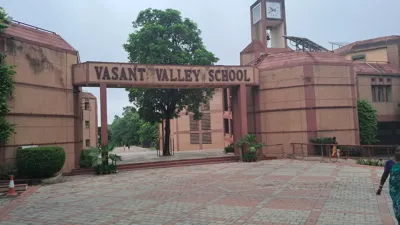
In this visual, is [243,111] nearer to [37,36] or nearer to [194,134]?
[37,36]

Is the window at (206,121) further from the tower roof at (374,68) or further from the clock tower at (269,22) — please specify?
the tower roof at (374,68)

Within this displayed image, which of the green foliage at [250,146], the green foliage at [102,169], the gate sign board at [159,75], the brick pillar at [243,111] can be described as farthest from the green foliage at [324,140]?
the green foliage at [102,169]

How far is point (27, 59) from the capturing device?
15406 mm

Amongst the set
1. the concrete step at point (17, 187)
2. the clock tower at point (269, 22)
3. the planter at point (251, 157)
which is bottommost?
the concrete step at point (17, 187)

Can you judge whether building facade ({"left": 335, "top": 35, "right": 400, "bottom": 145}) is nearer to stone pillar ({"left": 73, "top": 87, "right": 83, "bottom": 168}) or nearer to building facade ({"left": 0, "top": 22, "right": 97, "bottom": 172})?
stone pillar ({"left": 73, "top": 87, "right": 83, "bottom": 168})

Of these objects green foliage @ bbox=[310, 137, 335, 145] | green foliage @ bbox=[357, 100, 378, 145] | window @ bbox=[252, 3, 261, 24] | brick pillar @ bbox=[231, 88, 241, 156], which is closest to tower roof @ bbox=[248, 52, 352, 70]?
brick pillar @ bbox=[231, 88, 241, 156]

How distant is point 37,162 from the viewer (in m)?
13.9

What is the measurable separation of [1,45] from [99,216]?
10.3m

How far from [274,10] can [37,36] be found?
2467cm

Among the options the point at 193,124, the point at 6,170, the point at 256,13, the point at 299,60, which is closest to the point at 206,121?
the point at 193,124

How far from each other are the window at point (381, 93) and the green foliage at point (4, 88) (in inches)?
1004

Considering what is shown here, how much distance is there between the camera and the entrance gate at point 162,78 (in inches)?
709

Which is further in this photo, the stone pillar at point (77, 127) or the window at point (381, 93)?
the window at point (381, 93)

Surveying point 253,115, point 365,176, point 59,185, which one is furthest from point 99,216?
point 253,115
